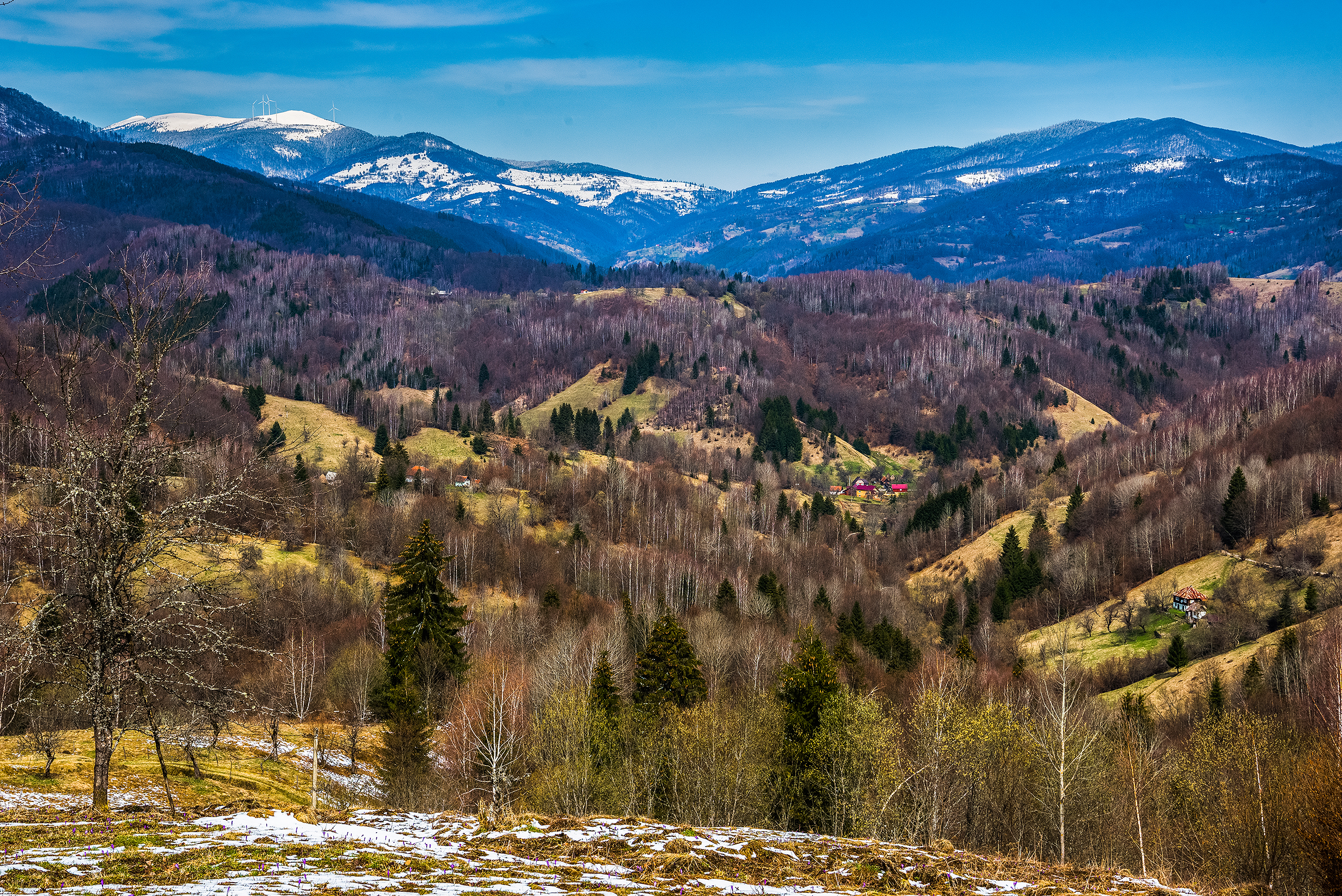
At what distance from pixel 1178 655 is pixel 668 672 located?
229ft

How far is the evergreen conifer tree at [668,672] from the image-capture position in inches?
2466

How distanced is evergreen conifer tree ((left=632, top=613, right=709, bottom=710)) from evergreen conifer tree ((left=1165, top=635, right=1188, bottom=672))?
6641cm

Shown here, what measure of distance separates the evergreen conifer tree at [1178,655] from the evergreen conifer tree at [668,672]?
6641 centimetres

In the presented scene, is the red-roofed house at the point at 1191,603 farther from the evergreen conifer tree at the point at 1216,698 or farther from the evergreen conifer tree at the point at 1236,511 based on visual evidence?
the evergreen conifer tree at the point at 1216,698

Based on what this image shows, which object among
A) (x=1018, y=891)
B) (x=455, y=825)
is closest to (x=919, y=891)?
(x=1018, y=891)

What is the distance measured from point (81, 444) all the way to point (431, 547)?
45.0 m

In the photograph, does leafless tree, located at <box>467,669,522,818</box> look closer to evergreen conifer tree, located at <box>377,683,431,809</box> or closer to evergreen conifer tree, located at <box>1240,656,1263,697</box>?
evergreen conifer tree, located at <box>377,683,431,809</box>

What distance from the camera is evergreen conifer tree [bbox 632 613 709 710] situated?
205ft

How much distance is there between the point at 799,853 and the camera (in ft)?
68.0

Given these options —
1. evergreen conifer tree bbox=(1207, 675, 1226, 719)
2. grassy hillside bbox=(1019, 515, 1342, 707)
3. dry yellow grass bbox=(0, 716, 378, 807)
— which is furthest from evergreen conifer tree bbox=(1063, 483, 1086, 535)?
dry yellow grass bbox=(0, 716, 378, 807)

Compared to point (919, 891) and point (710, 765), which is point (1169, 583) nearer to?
point (710, 765)

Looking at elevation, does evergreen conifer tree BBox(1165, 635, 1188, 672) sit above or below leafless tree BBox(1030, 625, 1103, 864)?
below

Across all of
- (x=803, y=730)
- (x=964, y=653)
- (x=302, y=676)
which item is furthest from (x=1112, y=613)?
(x=302, y=676)

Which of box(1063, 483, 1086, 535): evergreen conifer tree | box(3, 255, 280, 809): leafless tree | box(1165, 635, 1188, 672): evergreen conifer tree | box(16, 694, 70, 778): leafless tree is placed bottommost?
box(1165, 635, 1188, 672): evergreen conifer tree
